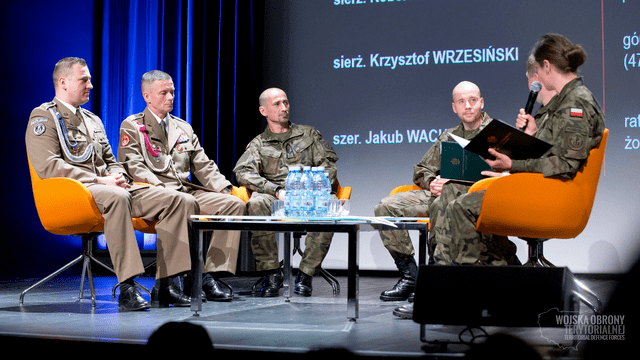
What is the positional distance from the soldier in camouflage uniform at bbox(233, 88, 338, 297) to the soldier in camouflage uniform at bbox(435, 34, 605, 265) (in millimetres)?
1319

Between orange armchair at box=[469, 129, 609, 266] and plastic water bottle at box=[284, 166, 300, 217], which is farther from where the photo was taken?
plastic water bottle at box=[284, 166, 300, 217]

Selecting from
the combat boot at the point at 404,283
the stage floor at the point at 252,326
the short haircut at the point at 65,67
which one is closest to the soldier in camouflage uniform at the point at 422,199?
the combat boot at the point at 404,283

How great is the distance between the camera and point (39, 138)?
3.36 m

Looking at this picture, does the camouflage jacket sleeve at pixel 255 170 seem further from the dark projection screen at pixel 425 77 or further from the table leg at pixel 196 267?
the dark projection screen at pixel 425 77

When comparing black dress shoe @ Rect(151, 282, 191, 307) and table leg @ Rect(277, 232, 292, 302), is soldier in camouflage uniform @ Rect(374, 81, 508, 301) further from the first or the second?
black dress shoe @ Rect(151, 282, 191, 307)

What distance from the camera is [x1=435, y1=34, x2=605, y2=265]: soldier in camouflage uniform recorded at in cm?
267

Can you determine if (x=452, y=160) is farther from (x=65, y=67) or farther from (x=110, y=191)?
(x=65, y=67)

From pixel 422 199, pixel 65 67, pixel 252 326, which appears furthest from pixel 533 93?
pixel 65 67

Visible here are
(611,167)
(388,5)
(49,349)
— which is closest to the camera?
(49,349)

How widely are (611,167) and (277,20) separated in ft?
10.3

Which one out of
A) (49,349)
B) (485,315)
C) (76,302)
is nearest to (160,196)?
(76,302)

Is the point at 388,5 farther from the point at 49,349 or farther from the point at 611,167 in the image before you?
the point at 49,349

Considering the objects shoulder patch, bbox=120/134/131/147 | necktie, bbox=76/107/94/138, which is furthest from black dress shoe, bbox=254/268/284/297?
necktie, bbox=76/107/94/138

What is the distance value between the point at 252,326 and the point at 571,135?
156 centimetres
